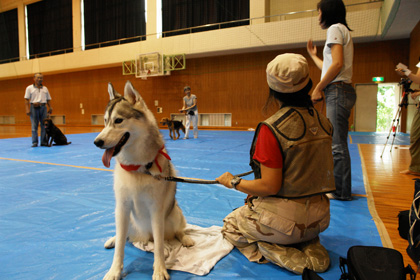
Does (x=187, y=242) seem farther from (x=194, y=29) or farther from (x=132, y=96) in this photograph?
(x=194, y=29)

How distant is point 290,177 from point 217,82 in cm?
1292

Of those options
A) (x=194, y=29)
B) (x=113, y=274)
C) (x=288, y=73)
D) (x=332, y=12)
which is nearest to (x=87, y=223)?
(x=113, y=274)

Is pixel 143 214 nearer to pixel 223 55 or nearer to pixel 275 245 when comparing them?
pixel 275 245

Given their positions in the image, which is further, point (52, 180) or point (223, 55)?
point (223, 55)

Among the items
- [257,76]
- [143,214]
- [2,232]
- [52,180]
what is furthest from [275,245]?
[257,76]

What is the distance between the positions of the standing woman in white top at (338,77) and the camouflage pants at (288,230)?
125 cm

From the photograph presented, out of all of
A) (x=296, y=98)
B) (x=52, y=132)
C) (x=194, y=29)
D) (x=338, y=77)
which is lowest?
(x=52, y=132)

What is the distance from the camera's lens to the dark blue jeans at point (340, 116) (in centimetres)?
264

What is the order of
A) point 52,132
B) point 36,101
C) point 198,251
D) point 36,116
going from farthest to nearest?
point 52,132 < point 36,116 < point 36,101 < point 198,251

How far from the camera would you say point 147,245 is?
185 cm

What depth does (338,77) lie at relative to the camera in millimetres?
2645

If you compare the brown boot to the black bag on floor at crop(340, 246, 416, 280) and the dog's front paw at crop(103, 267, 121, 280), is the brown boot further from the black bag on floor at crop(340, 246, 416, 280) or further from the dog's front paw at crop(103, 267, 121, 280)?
the dog's front paw at crop(103, 267, 121, 280)

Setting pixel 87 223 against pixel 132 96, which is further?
pixel 87 223

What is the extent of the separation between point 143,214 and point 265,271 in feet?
2.75
